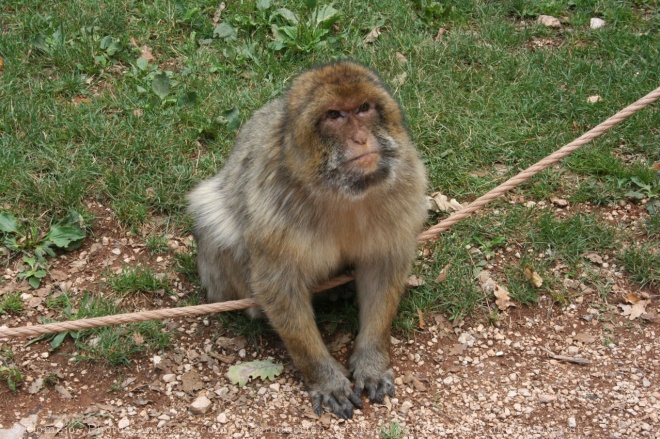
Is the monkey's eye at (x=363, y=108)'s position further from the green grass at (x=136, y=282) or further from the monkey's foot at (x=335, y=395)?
the green grass at (x=136, y=282)

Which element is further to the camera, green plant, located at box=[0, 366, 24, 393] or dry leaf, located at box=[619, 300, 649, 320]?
dry leaf, located at box=[619, 300, 649, 320]

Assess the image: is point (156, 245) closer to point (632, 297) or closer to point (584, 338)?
point (584, 338)

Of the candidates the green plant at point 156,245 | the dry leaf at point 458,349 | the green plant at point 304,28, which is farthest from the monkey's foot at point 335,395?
the green plant at point 304,28

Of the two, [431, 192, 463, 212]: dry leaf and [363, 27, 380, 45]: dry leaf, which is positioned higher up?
[363, 27, 380, 45]: dry leaf

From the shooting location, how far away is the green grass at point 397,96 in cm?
490

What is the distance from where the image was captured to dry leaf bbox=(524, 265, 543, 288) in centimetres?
459

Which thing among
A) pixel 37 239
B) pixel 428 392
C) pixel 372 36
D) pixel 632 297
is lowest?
pixel 428 392

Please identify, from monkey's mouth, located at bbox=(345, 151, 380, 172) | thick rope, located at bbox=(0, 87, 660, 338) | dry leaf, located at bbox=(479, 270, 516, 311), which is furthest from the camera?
dry leaf, located at bbox=(479, 270, 516, 311)

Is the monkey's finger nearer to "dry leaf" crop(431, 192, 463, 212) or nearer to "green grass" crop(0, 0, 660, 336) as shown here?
"green grass" crop(0, 0, 660, 336)

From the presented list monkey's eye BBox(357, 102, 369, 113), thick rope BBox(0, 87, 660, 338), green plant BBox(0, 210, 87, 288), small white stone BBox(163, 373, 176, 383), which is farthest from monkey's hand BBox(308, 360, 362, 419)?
green plant BBox(0, 210, 87, 288)

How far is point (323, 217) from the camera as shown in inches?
147

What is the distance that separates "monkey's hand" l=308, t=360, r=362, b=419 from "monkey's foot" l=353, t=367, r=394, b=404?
0.05 metres

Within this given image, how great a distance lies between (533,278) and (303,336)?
1.47 metres

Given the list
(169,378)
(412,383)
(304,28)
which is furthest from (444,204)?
(169,378)
